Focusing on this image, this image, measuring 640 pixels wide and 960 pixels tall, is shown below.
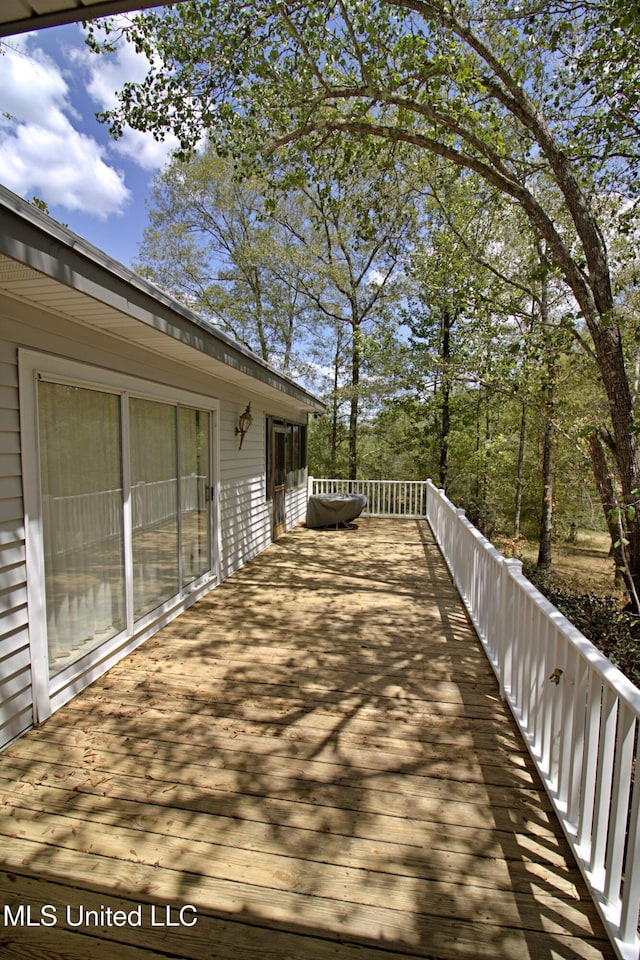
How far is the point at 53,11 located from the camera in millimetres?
1424

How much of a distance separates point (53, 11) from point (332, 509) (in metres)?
7.55

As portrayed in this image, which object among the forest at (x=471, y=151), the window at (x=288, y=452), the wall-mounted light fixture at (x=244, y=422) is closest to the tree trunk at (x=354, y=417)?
the forest at (x=471, y=151)

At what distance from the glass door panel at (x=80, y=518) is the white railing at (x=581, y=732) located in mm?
2637

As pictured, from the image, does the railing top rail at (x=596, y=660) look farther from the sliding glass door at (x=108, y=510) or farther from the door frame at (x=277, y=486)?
the door frame at (x=277, y=486)

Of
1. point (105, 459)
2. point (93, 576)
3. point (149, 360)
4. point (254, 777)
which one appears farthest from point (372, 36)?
point (254, 777)

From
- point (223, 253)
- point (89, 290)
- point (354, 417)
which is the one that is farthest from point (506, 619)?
point (223, 253)

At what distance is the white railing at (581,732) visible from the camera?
1426 millimetres

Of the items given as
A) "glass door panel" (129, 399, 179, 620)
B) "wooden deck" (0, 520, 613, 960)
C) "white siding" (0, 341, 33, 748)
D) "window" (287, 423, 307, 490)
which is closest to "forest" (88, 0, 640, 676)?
"wooden deck" (0, 520, 613, 960)

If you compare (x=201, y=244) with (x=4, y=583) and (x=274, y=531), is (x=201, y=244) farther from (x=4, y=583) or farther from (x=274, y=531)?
(x=4, y=583)

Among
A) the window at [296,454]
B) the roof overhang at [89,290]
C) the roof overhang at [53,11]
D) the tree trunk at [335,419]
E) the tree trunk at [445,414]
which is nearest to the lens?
the roof overhang at [53,11]

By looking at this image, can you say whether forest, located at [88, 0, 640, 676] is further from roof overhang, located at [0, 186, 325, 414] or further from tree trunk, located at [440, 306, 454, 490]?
roof overhang, located at [0, 186, 325, 414]

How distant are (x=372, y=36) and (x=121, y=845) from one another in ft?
20.1

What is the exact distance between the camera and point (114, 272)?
2.37 m

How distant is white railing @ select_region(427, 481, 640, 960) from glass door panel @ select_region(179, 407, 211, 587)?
2.84 metres
